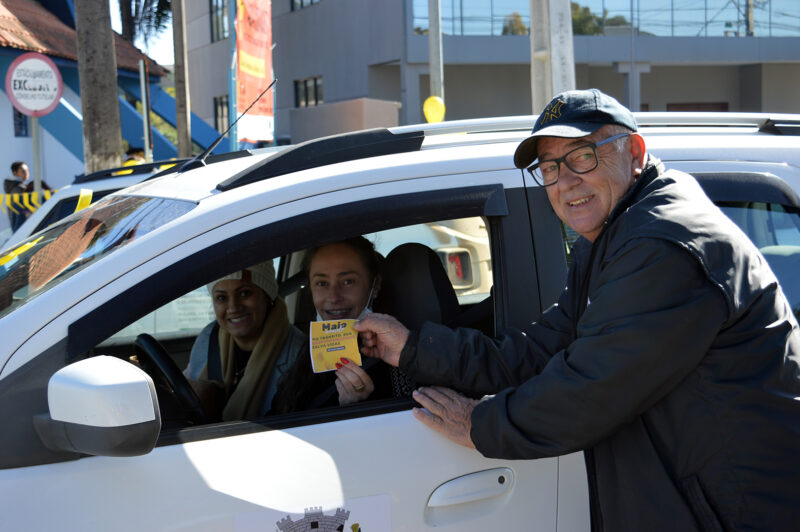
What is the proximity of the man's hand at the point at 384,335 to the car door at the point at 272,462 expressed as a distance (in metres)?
0.19

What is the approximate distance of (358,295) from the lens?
2611mm

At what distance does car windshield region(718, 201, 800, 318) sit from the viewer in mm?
2230

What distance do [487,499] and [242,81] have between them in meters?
9.94

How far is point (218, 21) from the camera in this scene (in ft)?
107

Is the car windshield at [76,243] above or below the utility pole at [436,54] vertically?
below

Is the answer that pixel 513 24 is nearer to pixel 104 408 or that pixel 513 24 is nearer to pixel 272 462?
pixel 272 462

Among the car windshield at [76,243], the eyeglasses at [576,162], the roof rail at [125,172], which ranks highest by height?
the roof rail at [125,172]

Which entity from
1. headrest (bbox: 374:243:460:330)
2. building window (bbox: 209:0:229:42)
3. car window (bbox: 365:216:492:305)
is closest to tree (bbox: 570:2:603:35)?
building window (bbox: 209:0:229:42)

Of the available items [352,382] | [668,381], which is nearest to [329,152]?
[352,382]

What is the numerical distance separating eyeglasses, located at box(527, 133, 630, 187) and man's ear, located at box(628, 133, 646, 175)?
4 cm

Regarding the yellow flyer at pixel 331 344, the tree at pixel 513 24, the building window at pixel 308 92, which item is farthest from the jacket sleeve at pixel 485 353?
the building window at pixel 308 92

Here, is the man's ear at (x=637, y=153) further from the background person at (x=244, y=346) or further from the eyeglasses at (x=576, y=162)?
the background person at (x=244, y=346)

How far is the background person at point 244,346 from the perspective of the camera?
8.36 ft

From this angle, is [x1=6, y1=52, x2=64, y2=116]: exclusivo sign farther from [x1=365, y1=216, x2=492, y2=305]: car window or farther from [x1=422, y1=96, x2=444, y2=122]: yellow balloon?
[x1=365, y1=216, x2=492, y2=305]: car window
